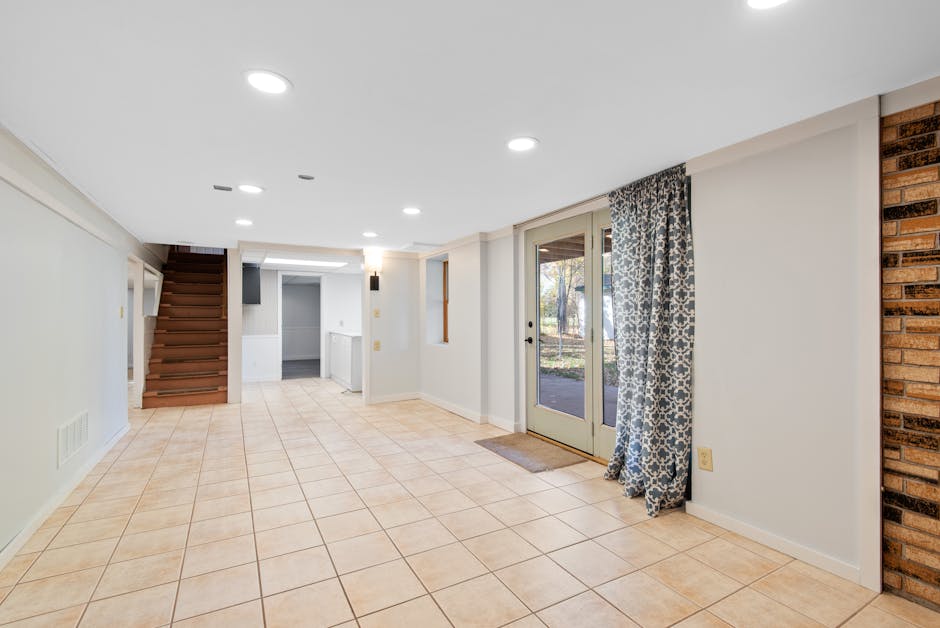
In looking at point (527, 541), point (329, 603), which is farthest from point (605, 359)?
point (329, 603)

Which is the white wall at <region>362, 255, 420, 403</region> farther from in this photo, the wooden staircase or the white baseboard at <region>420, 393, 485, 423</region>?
the wooden staircase

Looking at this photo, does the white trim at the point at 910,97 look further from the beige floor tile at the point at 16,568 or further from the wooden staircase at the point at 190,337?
the wooden staircase at the point at 190,337

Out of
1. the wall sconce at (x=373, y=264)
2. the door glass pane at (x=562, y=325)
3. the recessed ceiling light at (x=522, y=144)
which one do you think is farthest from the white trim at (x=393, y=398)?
the recessed ceiling light at (x=522, y=144)

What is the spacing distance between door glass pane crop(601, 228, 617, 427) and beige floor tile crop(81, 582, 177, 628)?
120 inches

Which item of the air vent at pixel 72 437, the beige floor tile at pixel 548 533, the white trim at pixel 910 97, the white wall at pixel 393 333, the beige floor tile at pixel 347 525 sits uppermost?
the white trim at pixel 910 97

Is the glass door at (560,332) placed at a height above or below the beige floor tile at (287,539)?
above

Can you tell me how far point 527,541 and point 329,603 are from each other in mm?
1075

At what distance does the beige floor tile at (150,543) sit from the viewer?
2.29 meters

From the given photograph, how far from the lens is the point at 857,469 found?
197 centimetres

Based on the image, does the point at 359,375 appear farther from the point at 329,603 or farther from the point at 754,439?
the point at 754,439

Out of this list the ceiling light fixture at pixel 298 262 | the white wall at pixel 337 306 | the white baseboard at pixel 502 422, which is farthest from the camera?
the white wall at pixel 337 306

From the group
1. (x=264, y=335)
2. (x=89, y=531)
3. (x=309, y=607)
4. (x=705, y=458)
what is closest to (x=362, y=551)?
(x=309, y=607)

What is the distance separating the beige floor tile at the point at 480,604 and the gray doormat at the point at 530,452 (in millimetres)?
1526

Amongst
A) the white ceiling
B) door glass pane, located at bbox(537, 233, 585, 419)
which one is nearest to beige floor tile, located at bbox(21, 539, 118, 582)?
the white ceiling
